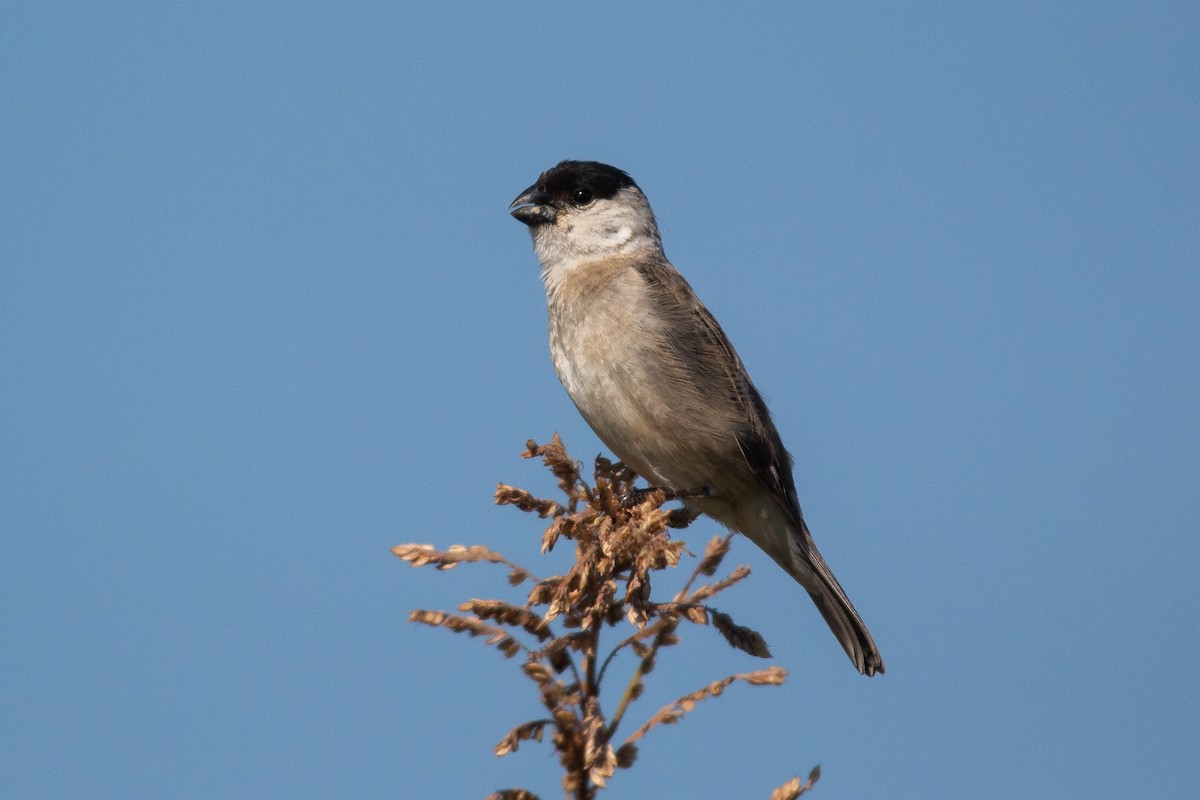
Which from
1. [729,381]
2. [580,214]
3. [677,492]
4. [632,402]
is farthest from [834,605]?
[580,214]

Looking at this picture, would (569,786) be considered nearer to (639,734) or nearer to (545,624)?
(639,734)

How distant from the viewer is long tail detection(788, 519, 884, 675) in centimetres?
521

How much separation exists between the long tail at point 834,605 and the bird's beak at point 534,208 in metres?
1.83

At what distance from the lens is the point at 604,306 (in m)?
5.29

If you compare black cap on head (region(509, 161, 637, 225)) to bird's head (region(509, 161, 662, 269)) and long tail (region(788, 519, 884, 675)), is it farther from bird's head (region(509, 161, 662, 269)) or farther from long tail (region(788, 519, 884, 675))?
long tail (region(788, 519, 884, 675))

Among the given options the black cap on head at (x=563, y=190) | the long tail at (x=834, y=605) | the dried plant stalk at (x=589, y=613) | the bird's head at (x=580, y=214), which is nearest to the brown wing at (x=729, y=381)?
the long tail at (x=834, y=605)

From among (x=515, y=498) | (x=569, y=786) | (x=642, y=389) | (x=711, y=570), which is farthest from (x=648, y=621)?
(x=642, y=389)

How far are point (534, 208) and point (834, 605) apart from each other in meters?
2.26

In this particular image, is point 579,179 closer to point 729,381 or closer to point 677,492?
point 729,381

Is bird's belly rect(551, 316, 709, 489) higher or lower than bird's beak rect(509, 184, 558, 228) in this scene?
lower

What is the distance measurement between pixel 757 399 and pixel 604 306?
0.84 metres

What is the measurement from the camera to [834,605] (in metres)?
5.41

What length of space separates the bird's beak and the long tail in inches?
72.2

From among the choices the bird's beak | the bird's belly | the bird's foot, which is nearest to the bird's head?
the bird's beak
